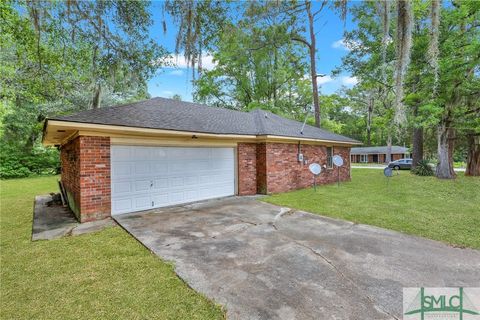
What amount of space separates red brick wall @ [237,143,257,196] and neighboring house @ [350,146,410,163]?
32.1 metres

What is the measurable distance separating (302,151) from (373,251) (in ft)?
23.7

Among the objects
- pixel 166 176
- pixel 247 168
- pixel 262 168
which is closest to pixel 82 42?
pixel 166 176

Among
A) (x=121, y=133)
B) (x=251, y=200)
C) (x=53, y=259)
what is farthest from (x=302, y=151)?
(x=53, y=259)

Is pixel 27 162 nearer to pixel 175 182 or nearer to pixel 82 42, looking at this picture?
pixel 82 42

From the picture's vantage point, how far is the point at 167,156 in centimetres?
714

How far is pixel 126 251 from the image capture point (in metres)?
3.92

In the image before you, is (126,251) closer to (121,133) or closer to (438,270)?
(121,133)

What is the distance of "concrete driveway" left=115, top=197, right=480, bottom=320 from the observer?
253 cm

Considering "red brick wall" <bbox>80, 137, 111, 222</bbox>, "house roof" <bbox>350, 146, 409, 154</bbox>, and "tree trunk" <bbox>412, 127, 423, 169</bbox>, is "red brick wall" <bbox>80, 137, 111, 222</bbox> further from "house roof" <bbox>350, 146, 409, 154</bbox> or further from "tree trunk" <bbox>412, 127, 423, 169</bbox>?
"house roof" <bbox>350, 146, 409, 154</bbox>

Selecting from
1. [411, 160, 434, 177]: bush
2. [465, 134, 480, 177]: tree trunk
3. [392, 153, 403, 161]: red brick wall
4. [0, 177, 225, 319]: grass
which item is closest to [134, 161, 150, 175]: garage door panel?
[0, 177, 225, 319]: grass

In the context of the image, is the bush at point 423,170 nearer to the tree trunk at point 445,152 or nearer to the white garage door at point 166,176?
the tree trunk at point 445,152

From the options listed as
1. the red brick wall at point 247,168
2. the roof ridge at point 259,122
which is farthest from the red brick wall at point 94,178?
the roof ridge at point 259,122

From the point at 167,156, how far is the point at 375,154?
37.2 m

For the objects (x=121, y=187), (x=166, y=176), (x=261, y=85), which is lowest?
(x=121, y=187)
